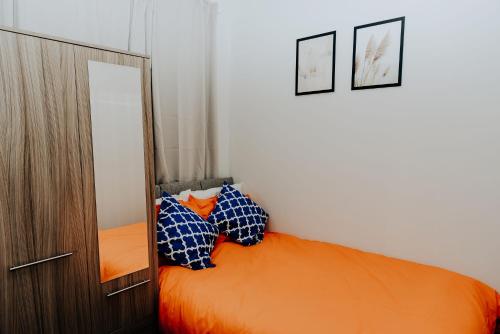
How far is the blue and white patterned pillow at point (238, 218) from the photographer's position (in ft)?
7.31

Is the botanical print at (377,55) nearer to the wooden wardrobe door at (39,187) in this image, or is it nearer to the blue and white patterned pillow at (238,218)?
the blue and white patterned pillow at (238,218)

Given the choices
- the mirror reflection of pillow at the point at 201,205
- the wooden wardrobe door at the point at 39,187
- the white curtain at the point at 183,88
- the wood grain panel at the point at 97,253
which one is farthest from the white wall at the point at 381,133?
the wooden wardrobe door at the point at 39,187

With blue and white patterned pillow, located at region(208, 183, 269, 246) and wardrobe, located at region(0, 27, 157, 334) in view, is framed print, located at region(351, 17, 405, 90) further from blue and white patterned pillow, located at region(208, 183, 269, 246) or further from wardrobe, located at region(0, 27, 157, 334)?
wardrobe, located at region(0, 27, 157, 334)

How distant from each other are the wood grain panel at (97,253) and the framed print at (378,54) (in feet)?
4.53

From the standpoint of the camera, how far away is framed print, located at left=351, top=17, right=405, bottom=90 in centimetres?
192

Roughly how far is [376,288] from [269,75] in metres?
1.71

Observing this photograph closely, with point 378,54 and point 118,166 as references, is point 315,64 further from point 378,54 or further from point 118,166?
point 118,166

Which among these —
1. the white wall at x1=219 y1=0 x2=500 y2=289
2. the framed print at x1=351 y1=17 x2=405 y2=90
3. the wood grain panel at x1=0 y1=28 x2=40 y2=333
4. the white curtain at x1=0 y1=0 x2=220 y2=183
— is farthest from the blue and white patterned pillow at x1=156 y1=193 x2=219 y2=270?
the framed print at x1=351 y1=17 x2=405 y2=90

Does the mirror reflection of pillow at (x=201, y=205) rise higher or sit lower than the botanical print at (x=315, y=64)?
lower

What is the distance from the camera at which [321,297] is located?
1520mm

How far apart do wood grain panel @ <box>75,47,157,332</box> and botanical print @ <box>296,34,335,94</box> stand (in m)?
1.24

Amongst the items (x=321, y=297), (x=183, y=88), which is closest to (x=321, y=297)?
(x=321, y=297)

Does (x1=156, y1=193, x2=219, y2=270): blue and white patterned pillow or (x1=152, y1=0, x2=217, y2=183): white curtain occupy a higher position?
(x1=152, y1=0, x2=217, y2=183): white curtain

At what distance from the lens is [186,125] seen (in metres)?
2.43
